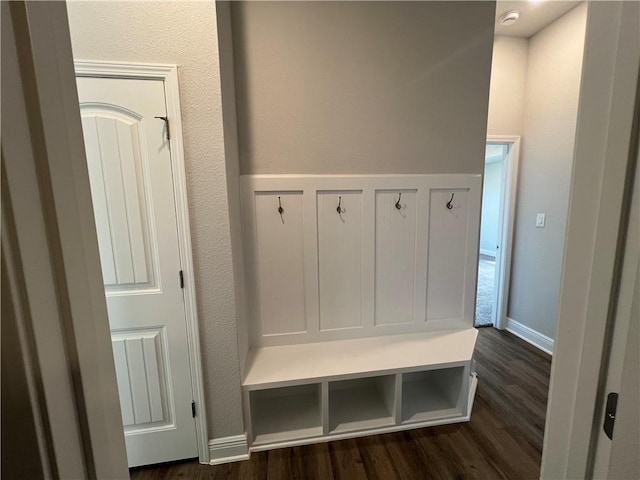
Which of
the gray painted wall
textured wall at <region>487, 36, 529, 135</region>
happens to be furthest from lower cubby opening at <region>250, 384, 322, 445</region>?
textured wall at <region>487, 36, 529, 135</region>

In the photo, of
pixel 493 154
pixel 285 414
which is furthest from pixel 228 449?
pixel 493 154

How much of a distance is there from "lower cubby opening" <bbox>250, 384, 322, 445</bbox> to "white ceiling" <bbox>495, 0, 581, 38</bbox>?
3.34m

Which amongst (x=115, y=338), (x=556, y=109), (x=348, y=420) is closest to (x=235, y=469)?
(x=348, y=420)

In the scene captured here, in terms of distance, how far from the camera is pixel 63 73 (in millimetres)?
413

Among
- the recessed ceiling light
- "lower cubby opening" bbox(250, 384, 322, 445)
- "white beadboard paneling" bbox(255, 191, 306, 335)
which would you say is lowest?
"lower cubby opening" bbox(250, 384, 322, 445)

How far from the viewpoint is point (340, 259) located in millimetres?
1938

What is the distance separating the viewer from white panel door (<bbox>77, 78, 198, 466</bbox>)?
1.31m

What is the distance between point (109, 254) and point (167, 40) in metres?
1.06

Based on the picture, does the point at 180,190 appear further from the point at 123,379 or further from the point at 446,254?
the point at 446,254

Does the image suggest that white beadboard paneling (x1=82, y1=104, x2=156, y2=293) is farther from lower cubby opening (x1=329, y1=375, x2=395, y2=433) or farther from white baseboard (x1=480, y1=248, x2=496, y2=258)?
white baseboard (x1=480, y1=248, x2=496, y2=258)

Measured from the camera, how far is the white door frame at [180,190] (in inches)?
50.3

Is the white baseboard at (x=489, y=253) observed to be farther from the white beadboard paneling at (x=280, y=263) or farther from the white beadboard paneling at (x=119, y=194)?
the white beadboard paneling at (x=119, y=194)

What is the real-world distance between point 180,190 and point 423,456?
2007mm

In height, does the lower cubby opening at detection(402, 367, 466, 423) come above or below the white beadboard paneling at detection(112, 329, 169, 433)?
below
